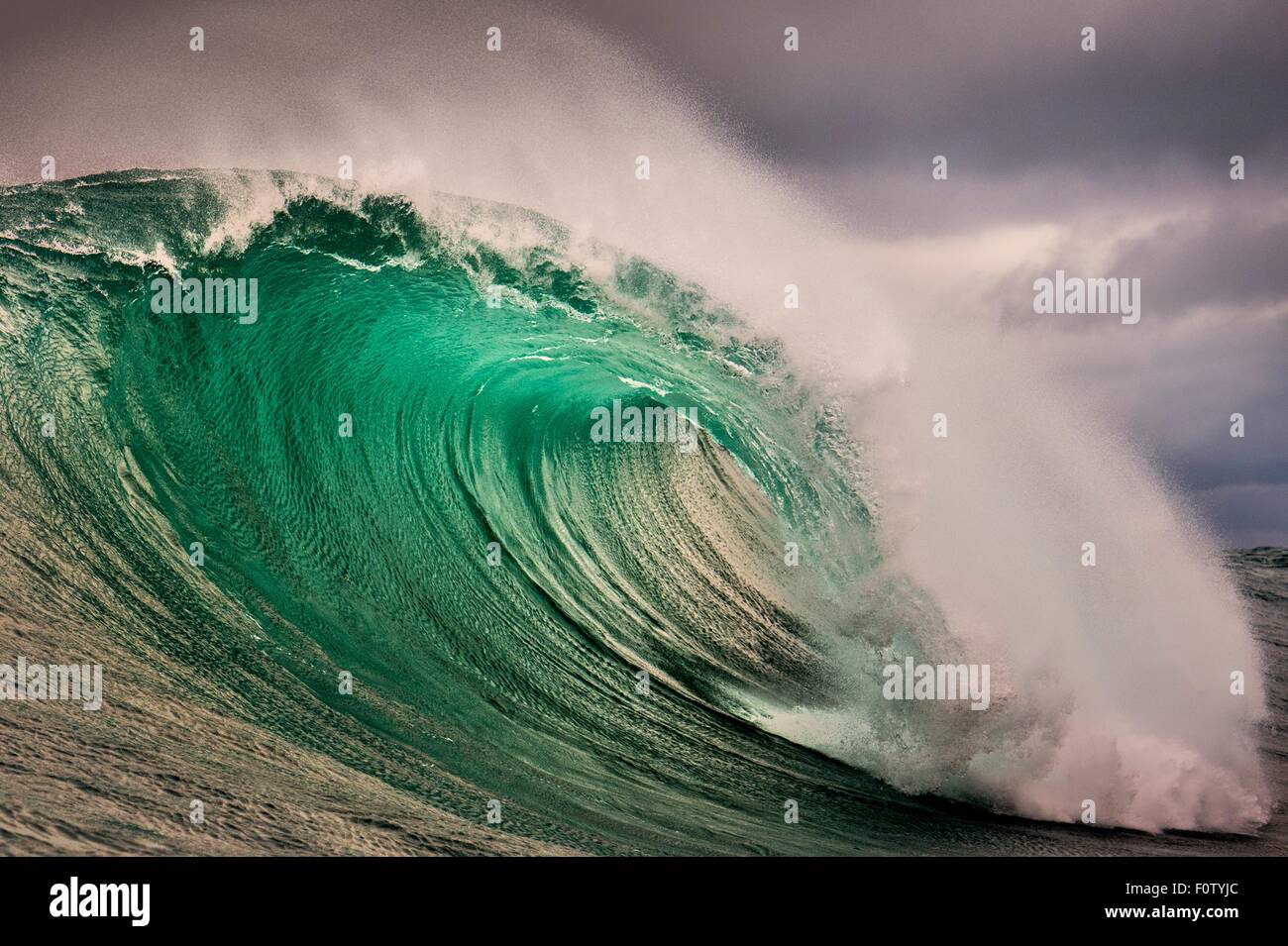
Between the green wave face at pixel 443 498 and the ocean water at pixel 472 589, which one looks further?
the green wave face at pixel 443 498

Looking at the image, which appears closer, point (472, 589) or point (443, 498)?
point (472, 589)

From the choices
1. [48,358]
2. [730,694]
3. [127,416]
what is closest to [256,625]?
[127,416]

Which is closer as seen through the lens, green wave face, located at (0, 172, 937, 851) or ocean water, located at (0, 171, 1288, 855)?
ocean water, located at (0, 171, 1288, 855)

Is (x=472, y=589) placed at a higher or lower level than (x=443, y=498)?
lower

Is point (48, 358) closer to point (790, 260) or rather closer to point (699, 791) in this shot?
point (699, 791)
